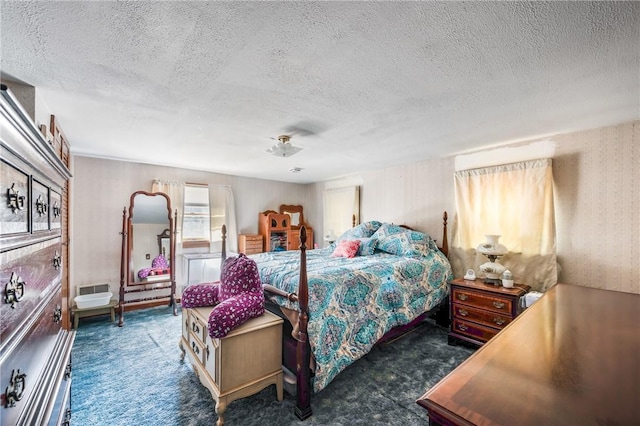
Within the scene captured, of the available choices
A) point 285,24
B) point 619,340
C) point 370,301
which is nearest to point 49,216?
point 285,24

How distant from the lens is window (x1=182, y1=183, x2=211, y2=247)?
14.9 feet

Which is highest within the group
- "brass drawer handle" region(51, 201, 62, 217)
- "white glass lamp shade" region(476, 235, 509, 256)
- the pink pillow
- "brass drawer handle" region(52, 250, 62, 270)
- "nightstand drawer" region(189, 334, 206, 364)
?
"brass drawer handle" region(51, 201, 62, 217)

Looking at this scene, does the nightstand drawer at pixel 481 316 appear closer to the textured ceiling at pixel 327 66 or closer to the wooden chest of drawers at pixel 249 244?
the textured ceiling at pixel 327 66

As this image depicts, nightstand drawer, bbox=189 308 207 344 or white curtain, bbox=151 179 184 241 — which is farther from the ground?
white curtain, bbox=151 179 184 241

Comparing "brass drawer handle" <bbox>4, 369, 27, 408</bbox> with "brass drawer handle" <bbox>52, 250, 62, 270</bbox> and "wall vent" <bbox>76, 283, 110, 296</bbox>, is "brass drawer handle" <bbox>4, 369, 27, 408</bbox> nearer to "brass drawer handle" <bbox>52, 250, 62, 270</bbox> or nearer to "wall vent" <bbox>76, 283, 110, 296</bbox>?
"brass drawer handle" <bbox>52, 250, 62, 270</bbox>

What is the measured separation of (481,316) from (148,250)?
4.47 m

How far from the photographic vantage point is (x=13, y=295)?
0.71 meters

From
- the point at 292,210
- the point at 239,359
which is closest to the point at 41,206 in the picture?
the point at 239,359

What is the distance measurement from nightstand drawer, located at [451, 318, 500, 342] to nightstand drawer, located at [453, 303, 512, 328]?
0.15 feet

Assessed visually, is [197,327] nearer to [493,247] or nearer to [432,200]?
[493,247]

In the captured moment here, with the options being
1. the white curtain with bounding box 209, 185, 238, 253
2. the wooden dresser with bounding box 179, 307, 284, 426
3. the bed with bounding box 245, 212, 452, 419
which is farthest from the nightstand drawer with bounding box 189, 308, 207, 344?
the white curtain with bounding box 209, 185, 238, 253

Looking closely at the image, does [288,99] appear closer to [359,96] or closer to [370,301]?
[359,96]

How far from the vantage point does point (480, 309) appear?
2781mm

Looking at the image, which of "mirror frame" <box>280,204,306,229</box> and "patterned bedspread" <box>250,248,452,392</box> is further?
"mirror frame" <box>280,204,306,229</box>
